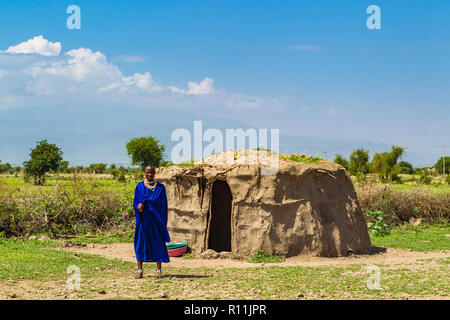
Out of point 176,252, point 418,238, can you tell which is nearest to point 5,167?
point 176,252

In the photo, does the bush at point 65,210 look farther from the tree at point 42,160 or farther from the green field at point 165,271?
the tree at point 42,160

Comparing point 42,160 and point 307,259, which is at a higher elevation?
point 42,160

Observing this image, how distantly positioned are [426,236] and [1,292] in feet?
47.8

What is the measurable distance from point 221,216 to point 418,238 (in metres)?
7.48

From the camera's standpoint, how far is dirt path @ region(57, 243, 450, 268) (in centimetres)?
1154

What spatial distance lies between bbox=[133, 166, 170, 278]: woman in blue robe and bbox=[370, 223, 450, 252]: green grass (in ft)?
28.1

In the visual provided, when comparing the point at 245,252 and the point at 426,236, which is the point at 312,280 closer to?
the point at 245,252

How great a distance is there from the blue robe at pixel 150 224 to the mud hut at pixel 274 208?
3293 mm

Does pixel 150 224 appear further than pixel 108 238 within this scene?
No

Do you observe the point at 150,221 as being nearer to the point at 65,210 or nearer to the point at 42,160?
the point at 65,210

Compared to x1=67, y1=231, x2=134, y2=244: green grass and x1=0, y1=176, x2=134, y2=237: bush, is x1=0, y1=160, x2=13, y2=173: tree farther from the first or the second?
x1=67, y1=231, x2=134, y2=244: green grass

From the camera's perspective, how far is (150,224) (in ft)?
30.8

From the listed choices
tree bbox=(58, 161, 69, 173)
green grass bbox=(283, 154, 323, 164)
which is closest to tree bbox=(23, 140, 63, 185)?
tree bbox=(58, 161, 69, 173)
